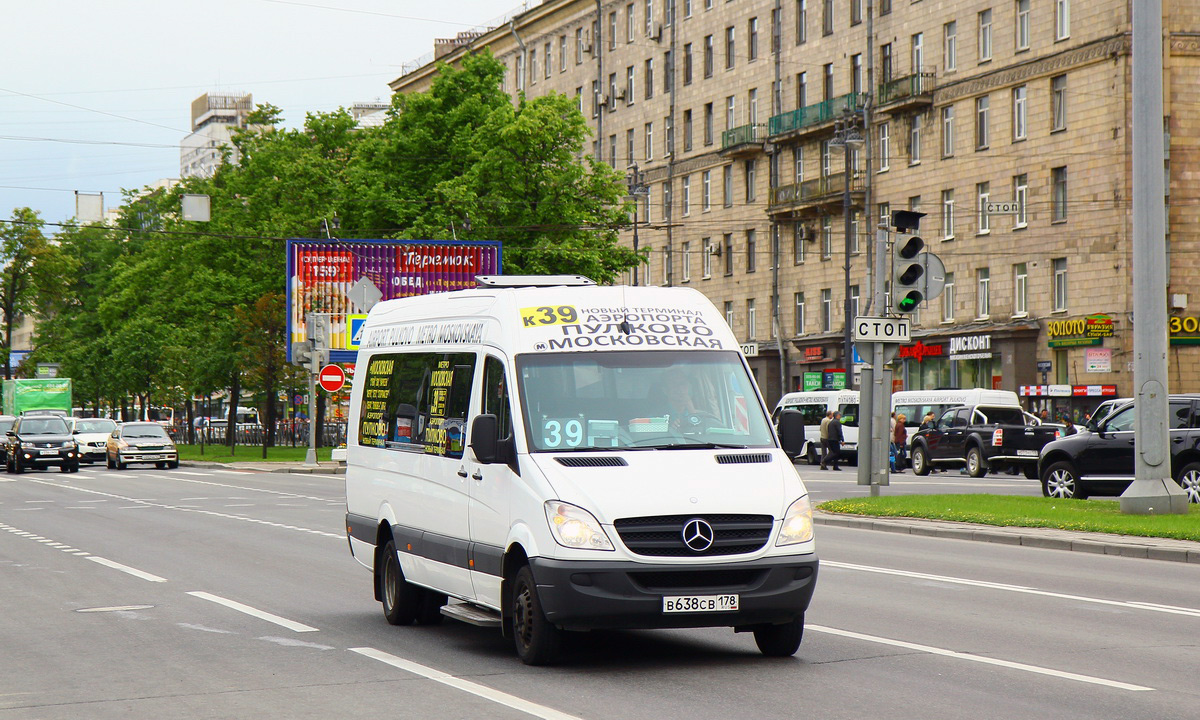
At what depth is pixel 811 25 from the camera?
62750 mm

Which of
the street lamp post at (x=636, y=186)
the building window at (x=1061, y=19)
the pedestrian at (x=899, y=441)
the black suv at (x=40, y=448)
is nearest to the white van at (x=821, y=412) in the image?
the pedestrian at (x=899, y=441)

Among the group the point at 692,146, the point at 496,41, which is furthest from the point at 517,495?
the point at 496,41

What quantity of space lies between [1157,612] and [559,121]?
141ft

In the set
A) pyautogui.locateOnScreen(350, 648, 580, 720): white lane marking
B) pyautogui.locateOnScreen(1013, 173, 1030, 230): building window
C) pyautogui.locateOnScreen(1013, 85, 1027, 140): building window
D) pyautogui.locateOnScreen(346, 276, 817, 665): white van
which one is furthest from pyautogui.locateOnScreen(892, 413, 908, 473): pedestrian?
pyautogui.locateOnScreen(350, 648, 580, 720): white lane marking

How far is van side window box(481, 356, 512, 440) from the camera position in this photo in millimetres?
9484

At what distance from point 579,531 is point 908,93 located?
164 feet

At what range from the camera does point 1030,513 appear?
68.0 feet

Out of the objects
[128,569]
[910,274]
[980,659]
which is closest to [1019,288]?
[910,274]

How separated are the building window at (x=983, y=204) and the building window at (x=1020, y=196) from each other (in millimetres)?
1343

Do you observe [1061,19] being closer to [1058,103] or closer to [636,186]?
[1058,103]

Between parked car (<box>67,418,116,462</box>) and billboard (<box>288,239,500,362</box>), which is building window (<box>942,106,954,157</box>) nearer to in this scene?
billboard (<box>288,239,500,362</box>)

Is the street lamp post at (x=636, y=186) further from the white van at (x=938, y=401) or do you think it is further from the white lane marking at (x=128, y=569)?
the white lane marking at (x=128, y=569)

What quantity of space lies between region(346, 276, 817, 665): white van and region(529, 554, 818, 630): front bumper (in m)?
0.01

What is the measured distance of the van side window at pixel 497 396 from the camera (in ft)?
31.1
